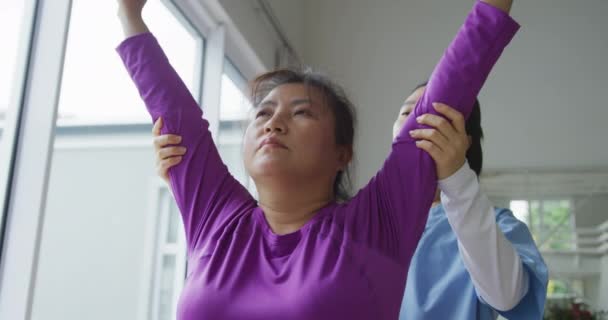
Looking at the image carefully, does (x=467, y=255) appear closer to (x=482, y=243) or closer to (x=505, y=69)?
(x=482, y=243)

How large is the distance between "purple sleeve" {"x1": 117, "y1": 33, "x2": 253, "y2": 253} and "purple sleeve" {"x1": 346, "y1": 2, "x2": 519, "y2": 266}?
21cm

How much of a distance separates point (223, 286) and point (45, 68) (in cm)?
74

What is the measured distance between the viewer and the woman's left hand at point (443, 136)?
0.70m

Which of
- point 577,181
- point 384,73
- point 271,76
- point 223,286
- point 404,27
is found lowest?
point 223,286

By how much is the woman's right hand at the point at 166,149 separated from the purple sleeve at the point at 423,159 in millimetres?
272

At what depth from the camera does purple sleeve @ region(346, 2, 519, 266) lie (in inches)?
27.1

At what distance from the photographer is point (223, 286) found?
69cm

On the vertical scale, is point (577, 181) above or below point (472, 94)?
above

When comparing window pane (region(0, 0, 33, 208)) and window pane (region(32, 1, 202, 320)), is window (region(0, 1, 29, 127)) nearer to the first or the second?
window pane (region(0, 0, 33, 208))

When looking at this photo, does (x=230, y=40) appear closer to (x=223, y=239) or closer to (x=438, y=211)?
(x=438, y=211)

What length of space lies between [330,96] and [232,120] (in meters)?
1.51

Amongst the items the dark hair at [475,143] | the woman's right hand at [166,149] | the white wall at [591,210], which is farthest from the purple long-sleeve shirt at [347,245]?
the white wall at [591,210]

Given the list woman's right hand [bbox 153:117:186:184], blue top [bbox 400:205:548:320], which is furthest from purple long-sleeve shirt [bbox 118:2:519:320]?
blue top [bbox 400:205:548:320]

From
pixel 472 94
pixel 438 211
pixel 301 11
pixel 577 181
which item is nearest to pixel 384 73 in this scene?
pixel 301 11
